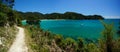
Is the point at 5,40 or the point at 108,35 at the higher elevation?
the point at 108,35

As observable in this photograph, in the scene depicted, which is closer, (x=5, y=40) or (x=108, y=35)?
(x=108, y=35)

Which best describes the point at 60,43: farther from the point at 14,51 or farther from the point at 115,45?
the point at 115,45

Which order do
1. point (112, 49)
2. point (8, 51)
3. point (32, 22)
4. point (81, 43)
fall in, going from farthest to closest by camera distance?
1. point (32, 22)
2. point (81, 43)
3. point (8, 51)
4. point (112, 49)

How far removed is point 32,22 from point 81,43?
6678cm

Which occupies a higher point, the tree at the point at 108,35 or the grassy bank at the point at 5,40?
the tree at the point at 108,35

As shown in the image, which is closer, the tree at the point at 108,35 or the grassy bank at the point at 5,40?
the tree at the point at 108,35

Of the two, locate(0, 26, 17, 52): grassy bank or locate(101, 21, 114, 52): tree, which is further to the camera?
locate(0, 26, 17, 52): grassy bank

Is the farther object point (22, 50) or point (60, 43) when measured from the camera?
point (60, 43)

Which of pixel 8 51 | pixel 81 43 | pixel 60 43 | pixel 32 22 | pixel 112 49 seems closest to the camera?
pixel 112 49

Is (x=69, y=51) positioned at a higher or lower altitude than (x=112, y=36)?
lower

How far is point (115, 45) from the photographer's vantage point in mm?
7832

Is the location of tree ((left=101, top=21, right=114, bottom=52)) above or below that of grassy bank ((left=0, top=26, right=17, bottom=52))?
above

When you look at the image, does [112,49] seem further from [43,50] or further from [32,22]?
[32,22]

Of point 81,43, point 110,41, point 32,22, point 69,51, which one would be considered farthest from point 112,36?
point 32,22
